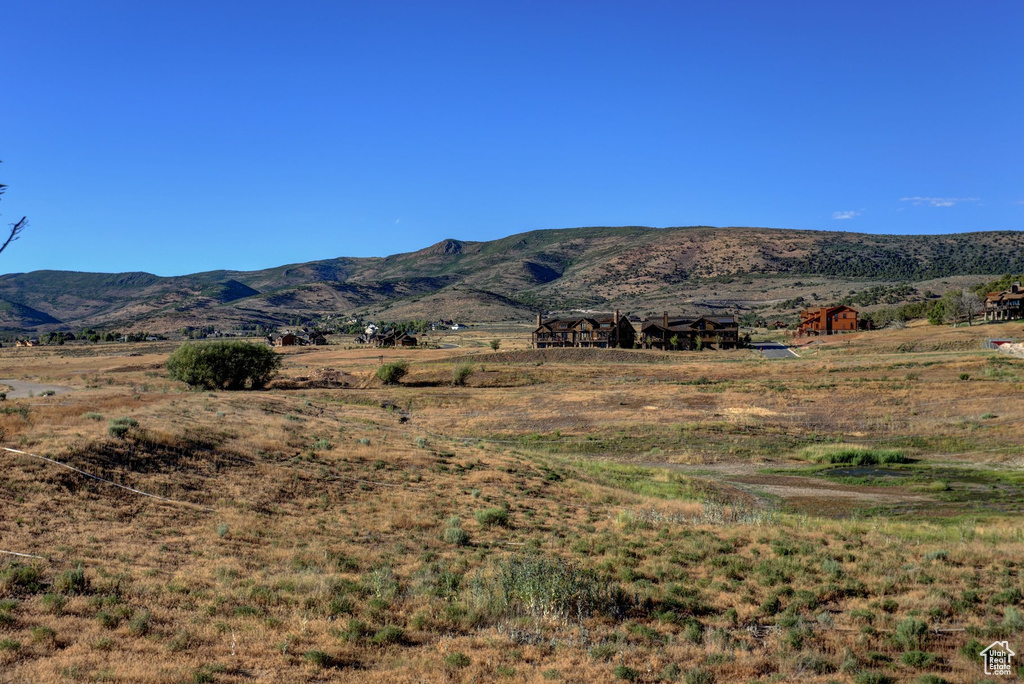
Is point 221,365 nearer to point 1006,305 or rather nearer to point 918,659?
point 918,659

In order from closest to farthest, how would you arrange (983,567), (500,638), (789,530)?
(500,638) → (983,567) → (789,530)

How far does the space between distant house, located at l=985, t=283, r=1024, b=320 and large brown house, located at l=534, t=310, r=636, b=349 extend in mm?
53224

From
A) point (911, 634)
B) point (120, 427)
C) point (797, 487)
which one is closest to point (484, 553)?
point (911, 634)

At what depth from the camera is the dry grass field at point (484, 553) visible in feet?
32.9

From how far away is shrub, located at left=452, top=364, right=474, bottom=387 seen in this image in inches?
2670

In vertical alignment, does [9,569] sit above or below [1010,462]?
above

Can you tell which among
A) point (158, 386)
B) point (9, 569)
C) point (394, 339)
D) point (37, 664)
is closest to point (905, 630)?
point (37, 664)

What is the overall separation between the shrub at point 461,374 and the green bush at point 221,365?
1827 cm

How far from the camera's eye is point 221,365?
61.5m

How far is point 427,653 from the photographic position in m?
10.2

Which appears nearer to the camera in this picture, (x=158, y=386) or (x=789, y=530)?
(x=789, y=530)

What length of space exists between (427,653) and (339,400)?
165 feet

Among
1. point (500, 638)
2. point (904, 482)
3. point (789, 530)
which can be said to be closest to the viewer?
point (500, 638)

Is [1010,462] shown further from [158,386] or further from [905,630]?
[158,386]
